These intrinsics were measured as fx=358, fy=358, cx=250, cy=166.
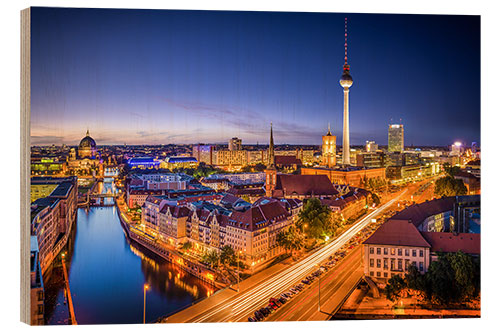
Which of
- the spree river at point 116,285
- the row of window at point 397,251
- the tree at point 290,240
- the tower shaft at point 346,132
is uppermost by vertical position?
the tower shaft at point 346,132

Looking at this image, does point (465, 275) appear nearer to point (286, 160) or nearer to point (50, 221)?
point (50, 221)

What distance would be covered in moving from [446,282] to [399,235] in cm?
115

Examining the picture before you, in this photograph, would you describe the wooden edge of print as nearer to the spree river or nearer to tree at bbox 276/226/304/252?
the spree river

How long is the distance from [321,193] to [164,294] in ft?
28.9

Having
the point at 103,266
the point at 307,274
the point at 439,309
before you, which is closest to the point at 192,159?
the point at 103,266

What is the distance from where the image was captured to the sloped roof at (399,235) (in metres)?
6.18

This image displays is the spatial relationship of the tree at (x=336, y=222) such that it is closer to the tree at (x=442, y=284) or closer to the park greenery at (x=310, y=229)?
the park greenery at (x=310, y=229)

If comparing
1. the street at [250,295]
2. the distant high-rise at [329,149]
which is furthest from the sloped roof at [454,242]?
the distant high-rise at [329,149]

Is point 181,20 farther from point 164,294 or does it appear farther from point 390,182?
point 390,182

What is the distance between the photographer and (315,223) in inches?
351

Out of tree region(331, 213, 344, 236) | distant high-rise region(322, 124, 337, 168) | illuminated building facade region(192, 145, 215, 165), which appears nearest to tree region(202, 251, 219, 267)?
tree region(331, 213, 344, 236)

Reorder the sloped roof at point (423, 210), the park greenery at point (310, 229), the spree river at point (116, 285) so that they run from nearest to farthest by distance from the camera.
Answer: the spree river at point (116, 285), the sloped roof at point (423, 210), the park greenery at point (310, 229)

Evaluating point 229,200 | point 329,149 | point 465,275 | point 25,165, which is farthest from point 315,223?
point 329,149

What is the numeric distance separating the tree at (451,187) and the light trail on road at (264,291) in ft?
21.3
